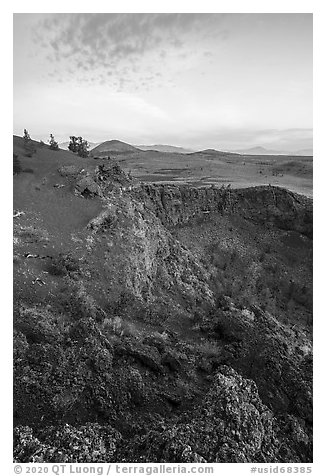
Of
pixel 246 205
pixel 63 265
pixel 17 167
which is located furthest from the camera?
pixel 246 205

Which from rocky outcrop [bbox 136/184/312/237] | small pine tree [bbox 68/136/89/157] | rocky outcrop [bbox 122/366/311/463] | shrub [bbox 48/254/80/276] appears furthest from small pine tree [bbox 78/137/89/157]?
rocky outcrop [bbox 122/366/311/463]

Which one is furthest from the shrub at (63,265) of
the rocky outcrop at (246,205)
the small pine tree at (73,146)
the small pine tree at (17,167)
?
the rocky outcrop at (246,205)

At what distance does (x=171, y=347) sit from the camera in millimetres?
6969

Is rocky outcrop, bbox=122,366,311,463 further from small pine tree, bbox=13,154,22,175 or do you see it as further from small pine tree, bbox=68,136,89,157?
small pine tree, bbox=68,136,89,157

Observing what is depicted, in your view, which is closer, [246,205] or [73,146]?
[73,146]

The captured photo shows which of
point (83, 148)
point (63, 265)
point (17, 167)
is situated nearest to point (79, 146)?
point (83, 148)

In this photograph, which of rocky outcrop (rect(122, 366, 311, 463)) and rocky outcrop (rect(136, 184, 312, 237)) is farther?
rocky outcrop (rect(136, 184, 312, 237))

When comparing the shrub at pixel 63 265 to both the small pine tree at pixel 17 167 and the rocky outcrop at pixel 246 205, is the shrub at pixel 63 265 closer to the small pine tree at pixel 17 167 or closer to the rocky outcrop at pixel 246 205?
the small pine tree at pixel 17 167

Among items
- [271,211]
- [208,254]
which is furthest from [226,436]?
[271,211]

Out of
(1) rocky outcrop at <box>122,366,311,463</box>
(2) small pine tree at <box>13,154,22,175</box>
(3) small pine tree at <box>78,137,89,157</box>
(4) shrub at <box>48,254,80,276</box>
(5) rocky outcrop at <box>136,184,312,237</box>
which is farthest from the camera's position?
(5) rocky outcrop at <box>136,184,312,237</box>

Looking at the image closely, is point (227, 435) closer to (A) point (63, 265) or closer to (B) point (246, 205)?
(A) point (63, 265)

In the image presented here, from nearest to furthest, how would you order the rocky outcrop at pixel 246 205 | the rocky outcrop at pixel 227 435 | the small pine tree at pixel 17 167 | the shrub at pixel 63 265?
the rocky outcrop at pixel 227 435, the shrub at pixel 63 265, the small pine tree at pixel 17 167, the rocky outcrop at pixel 246 205

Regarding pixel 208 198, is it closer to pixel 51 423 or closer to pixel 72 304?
pixel 72 304

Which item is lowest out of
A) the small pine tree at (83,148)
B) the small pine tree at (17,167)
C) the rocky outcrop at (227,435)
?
the rocky outcrop at (227,435)
